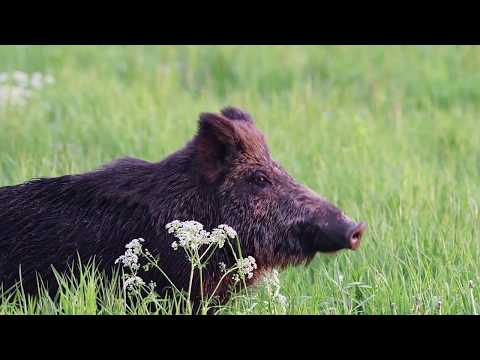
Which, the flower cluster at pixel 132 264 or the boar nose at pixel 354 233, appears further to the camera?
the boar nose at pixel 354 233

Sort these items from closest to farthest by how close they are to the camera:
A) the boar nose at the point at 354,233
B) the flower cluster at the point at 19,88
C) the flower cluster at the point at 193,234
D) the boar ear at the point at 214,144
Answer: the flower cluster at the point at 193,234
the boar nose at the point at 354,233
the boar ear at the point at 214,144
the flower cluster at the point at 19,88

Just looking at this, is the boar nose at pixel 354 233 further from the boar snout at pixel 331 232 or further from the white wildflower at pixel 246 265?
the white wildflower at pixel 246 265

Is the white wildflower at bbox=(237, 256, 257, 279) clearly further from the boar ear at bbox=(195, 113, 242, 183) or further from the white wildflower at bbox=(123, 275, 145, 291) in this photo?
the boar ear at bbox=(195, 113, 242, 183)

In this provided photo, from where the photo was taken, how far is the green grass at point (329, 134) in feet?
16.7

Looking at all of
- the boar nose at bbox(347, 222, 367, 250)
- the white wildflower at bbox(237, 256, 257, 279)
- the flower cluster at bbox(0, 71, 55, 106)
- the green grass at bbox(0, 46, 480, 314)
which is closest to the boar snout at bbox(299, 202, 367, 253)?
the boar nose at bbox(347, 222, 367, 250)

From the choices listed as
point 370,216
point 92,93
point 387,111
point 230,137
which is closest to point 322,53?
point 387,111

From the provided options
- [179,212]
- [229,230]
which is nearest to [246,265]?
[229,230]

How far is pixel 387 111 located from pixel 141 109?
2.75 metres

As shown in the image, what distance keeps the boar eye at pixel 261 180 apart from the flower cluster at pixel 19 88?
4.38 m

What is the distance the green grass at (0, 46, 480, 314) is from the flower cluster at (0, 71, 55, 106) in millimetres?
130

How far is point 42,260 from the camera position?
16.4ft

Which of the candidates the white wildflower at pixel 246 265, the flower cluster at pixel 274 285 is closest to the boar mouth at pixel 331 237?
the flower cluster at pixel 274 285

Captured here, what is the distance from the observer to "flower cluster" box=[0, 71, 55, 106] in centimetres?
886

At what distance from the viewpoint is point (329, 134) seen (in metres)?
8.30
